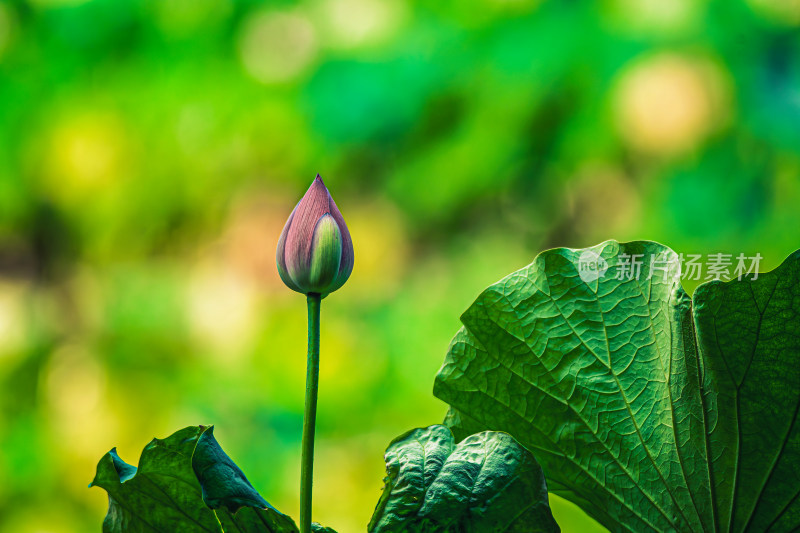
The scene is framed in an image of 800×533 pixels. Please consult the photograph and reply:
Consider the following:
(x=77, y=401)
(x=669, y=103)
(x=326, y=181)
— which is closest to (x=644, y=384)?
(x=669, y=103)

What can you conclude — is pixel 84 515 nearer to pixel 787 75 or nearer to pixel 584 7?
pixel 584 7

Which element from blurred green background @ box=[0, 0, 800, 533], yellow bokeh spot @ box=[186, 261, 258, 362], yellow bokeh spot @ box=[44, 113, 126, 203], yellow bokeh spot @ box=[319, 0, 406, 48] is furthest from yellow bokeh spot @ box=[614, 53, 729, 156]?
yellow bokeh spot @ box=[44, 113, 126, 203]

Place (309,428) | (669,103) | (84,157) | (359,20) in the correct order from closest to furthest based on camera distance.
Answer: (309,428)
(669,103)
(359,20)
(84,157)

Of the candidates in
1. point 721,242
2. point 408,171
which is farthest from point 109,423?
point 721,242

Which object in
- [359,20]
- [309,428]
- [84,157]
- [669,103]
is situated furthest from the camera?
[84,157]

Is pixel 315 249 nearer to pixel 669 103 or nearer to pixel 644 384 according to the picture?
pixel 644 384

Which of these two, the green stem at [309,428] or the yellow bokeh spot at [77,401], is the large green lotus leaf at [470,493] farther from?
the yellow bokeh spot at [77,401]

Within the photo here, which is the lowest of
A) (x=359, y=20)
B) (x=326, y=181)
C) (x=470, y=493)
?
(x=470, y=493)
